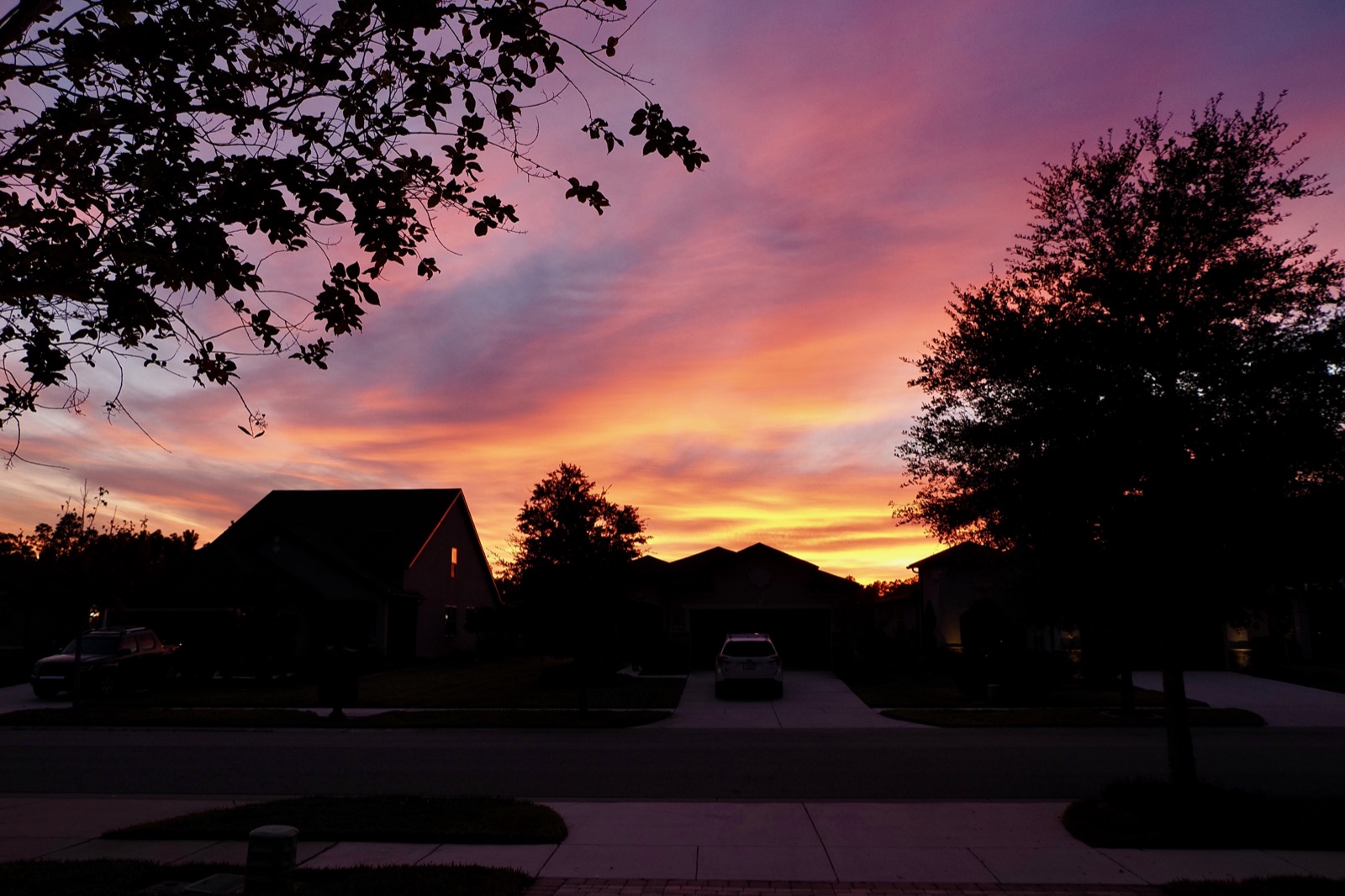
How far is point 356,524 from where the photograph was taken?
43000 mm

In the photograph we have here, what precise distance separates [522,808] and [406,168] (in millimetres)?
6980

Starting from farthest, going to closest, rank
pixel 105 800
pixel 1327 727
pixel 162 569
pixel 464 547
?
pixel 464 547 < pixel 162 569 < pixel 1327 727 < pixel 105 800

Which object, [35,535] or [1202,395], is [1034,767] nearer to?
[1202,395]

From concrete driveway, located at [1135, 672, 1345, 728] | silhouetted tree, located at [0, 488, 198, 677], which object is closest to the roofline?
silhouetted tree, located at [0, 488, 198, 677]

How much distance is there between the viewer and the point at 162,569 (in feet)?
111

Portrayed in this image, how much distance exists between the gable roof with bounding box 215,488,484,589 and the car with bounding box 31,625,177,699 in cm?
949

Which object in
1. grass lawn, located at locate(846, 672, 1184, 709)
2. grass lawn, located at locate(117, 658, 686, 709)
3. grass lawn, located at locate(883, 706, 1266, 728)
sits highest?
grass lawn, located at locate(117, 658, 686, 709)

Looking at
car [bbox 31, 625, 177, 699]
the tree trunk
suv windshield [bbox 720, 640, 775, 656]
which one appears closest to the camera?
the tree trunk

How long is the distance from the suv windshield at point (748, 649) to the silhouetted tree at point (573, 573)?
4.01m

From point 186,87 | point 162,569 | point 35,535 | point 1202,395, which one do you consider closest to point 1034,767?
point 1202,395

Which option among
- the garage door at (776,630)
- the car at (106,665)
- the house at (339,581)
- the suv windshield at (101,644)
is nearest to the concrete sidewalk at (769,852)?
the car at (106,665)

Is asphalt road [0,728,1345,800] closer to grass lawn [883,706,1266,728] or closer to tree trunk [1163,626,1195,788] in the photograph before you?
grass lawn [883,706,1266,728]

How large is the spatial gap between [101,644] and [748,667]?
1759cm

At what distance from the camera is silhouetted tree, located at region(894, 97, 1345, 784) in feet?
34.2
